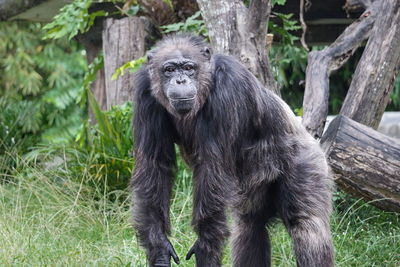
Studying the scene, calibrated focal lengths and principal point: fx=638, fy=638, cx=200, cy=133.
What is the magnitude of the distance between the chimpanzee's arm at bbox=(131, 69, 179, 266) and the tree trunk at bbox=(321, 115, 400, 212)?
1633 millimetres

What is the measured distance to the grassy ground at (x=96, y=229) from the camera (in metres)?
5.00

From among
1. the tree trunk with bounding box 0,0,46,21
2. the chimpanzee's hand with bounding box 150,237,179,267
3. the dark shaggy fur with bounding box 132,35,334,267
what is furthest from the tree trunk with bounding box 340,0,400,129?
the tree trunk with bounding box 0,0,46,21

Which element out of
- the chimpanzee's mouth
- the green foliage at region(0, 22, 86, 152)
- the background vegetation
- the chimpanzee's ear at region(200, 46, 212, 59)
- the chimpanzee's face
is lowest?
the green foliage at region(0, 22, 86, 152)

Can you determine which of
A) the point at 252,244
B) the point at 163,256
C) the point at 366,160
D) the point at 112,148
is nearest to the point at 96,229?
the point at 112,148

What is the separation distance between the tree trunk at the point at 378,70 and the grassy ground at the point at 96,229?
0.85 m

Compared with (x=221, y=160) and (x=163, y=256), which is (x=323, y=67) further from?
(x=163, y=256)

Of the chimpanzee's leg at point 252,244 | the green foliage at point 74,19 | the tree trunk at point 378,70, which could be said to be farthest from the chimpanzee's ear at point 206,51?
the green foliage at point 74,19

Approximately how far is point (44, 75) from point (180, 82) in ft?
33.6

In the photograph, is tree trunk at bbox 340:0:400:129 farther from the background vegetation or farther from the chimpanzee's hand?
the chimpanzee's hand

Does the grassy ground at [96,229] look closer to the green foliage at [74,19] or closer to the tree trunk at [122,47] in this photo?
the tree trunk at [122,47]

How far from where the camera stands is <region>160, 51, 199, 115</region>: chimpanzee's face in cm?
398

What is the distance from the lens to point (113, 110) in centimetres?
708

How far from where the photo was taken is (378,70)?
19.1 feet

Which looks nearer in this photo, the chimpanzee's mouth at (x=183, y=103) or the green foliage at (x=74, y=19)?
the chimpanzee's mouth at (x=183, y=103)
